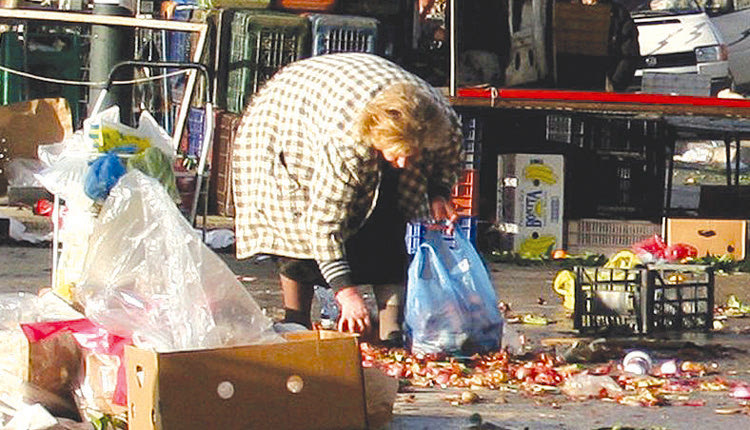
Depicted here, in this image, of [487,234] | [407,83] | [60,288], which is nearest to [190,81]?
[487,234]

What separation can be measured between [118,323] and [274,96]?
1.49 metres

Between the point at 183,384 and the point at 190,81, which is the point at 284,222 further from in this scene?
the point at 190,81

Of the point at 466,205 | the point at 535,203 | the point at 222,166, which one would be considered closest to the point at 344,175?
the point at 466,205

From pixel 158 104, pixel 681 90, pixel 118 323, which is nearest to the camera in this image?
pixel 118 323

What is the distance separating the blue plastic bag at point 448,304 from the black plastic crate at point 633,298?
3.07ft

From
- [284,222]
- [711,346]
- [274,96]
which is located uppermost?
[274,96]

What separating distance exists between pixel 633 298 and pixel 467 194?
3.16 meters

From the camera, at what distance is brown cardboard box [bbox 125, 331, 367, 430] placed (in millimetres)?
4859

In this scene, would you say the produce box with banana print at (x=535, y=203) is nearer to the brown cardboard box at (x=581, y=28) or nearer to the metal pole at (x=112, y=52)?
the brown cardboard box at (x=581, y=28)

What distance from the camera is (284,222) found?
256 inches

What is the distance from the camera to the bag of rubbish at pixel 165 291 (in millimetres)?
5246

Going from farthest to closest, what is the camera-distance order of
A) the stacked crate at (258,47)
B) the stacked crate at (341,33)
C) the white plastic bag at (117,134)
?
1. the stacked crate at (341,33)
2. the stacked crate at (258,47)
3. the white plastic bag at (117,134)

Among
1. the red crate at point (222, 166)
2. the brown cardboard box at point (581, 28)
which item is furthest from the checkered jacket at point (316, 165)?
the brown cardboard box at point (581, 28)

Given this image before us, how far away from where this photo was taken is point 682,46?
16.4 meters
